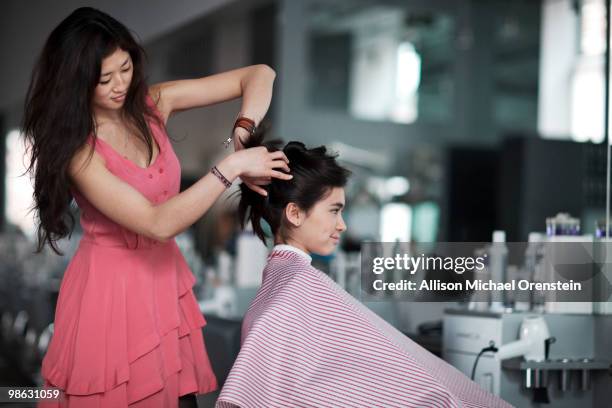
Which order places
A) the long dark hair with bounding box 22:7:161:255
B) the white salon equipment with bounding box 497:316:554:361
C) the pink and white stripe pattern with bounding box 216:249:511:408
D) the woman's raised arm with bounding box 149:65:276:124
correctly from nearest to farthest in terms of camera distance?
the long dark hair with bounding box 22:7:161:255 → the pink and white stripe pattern with bounding box 216:249:511:408 → the woman's raised arm with bounding box 149:65:276:124 → the white salon equipment with bounding box 497:316:554:361

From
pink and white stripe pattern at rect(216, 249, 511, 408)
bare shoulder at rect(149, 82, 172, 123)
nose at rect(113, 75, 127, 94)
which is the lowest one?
pink and white stripe pattern at rect(216, 249, 511, 408)

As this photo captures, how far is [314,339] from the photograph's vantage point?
1615 millimetres

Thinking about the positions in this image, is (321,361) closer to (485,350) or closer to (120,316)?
(120,316)

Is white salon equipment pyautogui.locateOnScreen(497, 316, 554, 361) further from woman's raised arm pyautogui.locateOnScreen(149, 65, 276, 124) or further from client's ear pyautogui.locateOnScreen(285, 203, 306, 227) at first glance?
woman's raised arm pyautogui.locateOnScreen(149, 65, 276, 124)

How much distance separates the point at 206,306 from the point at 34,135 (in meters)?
2.13

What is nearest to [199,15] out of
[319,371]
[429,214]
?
[319,371]

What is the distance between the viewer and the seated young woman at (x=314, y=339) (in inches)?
61.2

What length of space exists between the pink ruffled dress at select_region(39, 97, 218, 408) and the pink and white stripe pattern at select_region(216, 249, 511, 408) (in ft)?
0.49

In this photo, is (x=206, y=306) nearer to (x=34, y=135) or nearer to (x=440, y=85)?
(x=34, y=135)

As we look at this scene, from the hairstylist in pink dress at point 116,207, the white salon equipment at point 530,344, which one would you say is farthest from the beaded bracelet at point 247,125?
the white salon equipment at point 530,344

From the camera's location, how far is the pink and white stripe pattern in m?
1.55

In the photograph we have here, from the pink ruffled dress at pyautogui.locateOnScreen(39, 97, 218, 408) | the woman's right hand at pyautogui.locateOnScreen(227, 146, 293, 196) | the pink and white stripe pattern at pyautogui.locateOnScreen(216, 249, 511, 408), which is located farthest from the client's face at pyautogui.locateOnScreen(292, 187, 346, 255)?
the pink ruffled dress at pyautogui.locateOnScreen(39, 97, 218, 408)

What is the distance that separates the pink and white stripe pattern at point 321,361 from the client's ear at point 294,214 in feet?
0.44

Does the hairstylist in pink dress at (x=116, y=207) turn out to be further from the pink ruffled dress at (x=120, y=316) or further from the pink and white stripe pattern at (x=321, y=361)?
the pink and white stripe pattern at (x=321, y=361)
